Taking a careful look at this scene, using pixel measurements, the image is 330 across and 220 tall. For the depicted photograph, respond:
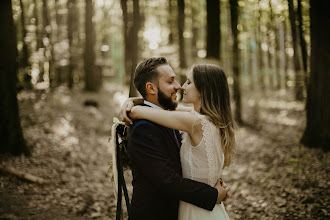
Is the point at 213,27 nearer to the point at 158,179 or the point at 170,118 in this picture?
the point at 170,118

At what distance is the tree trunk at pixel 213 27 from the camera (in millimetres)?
10625

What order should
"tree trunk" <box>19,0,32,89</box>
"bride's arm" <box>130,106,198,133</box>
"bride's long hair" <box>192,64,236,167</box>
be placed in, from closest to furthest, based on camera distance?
"bride's arm" <box>130,106,198,133</box>
"bride's long hair" <box>192,64,236,167</box>
"tree trunk" <box>19,0,32,89</box>

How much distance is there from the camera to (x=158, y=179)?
2.24 meters

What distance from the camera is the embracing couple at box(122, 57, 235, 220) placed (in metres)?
2.29

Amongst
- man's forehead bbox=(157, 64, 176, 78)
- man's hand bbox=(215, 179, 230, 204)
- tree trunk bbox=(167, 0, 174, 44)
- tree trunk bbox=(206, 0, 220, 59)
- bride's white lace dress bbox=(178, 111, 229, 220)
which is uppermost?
tree trunk bbox=(167, 0, 174, 44)

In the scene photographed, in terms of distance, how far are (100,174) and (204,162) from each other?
5.64m

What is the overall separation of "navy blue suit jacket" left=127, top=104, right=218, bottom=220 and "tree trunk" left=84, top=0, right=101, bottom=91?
15.6m

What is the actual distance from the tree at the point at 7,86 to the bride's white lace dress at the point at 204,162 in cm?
579

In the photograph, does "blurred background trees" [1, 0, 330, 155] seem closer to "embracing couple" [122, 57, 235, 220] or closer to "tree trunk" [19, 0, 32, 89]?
"tree trunk" [19, 0, 32, 89]

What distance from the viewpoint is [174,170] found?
91.3 inches

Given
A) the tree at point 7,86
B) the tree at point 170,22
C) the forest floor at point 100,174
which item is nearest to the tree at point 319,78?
the forest floor at point 100,174

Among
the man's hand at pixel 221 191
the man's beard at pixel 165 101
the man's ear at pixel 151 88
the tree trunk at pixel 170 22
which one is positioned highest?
the tree trunk at pixel 170 22

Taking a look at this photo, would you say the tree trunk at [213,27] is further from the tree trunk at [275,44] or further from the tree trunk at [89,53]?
the tree trunk at [89,53]

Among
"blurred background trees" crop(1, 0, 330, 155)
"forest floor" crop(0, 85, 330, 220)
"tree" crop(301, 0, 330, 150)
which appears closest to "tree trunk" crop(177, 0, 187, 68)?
"blurred background trees" crop(1, 0, 330, 155)
